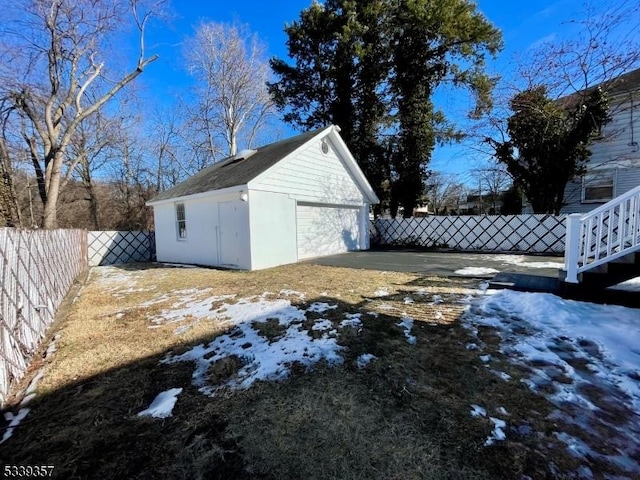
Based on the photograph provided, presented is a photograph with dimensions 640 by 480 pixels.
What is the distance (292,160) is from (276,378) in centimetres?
787

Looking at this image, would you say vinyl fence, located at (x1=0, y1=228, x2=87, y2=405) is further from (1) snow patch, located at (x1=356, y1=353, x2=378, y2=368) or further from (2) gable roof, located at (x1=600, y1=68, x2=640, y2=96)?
(2) gable roof, located at (x1=600, y1=68, x2=640, y2=96)

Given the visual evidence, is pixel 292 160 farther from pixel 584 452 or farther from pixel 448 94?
pixel 448 94

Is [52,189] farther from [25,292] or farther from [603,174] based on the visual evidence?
[603,174]

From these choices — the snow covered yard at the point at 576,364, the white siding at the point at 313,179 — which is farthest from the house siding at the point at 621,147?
the snow covered yard at the point at 576,364

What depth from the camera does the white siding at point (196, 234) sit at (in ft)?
27.5

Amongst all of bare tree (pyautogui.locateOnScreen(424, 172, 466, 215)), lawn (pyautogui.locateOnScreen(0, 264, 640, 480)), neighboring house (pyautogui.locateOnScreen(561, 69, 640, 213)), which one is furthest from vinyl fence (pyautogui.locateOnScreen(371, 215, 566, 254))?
bare tree (pyautogui.locateOnScreen(424, 172, 466, 215))

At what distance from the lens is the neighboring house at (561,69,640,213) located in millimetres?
10305

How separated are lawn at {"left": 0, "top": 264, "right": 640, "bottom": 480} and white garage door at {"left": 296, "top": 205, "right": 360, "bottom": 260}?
6.03 m

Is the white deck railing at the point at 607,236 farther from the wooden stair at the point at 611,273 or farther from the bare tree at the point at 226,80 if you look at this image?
the bare tree at the point at 226,80

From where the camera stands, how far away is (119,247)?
1329cm

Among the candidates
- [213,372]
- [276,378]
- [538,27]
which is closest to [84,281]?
[213,372]

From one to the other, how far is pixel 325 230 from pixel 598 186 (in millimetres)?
10795

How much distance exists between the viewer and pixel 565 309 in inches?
159

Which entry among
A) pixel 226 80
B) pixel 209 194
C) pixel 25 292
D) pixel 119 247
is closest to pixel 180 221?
pixel 209 194
